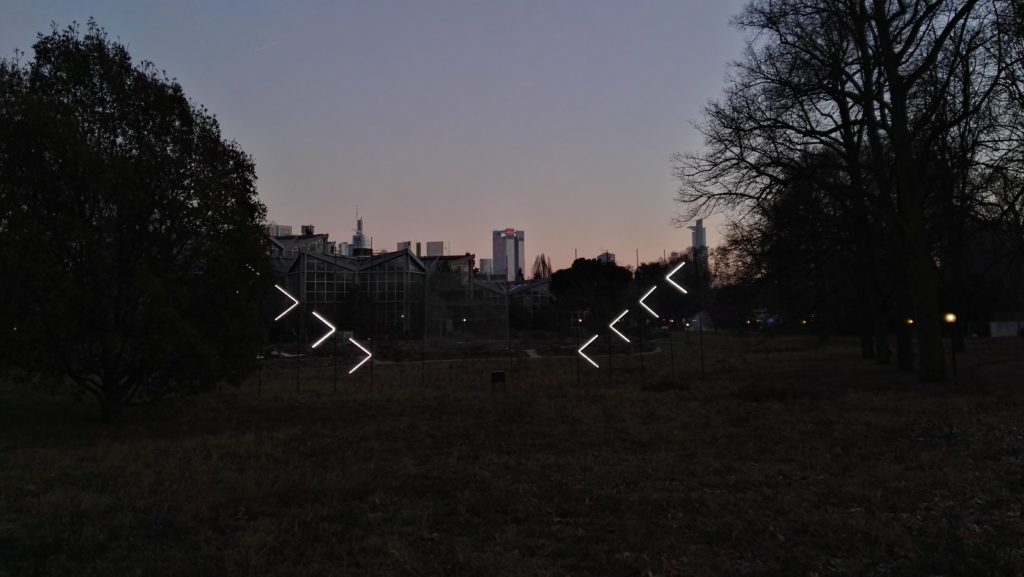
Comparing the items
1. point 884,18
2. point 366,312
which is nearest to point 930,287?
point 884,18

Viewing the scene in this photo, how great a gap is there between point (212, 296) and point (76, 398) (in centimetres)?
339

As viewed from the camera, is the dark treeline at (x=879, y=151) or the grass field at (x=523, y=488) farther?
the dark treeline at (x=879, y=151)

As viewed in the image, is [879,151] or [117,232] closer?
[117,232]

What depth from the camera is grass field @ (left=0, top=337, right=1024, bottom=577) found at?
19.4ft

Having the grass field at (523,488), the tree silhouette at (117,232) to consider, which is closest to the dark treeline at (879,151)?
the grass field at (523,488)

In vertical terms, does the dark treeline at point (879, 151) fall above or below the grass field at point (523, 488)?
above

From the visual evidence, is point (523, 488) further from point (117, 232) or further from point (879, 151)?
point (879, 151)

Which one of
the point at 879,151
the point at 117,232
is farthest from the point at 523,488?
the point at 879,151

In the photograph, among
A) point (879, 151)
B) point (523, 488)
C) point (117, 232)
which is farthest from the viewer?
point (879, 151)

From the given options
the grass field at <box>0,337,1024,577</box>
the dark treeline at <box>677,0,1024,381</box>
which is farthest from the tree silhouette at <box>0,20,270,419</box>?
the dark treeline at <box>677,0,1024,381</box>

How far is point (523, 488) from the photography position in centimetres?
865

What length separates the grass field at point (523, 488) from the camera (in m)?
5.93

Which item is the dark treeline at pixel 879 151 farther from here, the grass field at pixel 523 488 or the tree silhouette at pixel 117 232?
the tree silhouette at pixel 117 232

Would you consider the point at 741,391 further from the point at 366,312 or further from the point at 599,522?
the point at 366,312
